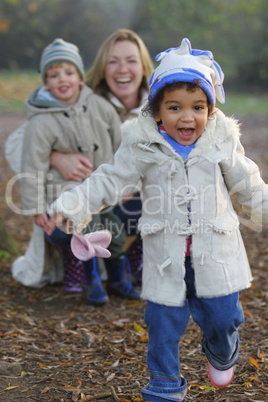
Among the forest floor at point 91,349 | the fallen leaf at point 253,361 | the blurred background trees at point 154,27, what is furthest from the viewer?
the blurred background trees at point 154,27

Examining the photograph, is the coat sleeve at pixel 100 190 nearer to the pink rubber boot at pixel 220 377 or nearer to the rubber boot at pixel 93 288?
the pink rubber boot at pixel 220 377

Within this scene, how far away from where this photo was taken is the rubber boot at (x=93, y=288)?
4.42m

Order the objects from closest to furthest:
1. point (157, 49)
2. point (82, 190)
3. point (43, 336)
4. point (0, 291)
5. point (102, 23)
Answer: point (82, 190), point (43, 336), point (0, 291), point (157, 49), point (102, 23)

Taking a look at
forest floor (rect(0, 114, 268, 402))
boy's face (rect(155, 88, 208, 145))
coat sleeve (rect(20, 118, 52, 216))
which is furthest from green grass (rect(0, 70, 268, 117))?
boy's face (rect(155, 88, 208, 145))

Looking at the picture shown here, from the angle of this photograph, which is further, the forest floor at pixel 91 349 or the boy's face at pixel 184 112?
the forest floor at pixel 91 349

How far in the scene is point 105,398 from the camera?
117 inches

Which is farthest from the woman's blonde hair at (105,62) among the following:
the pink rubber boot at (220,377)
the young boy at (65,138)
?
the pink rubber boot at (220,377)

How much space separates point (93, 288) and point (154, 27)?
69.7 feet

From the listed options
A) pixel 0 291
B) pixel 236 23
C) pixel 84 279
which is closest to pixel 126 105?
pixel 84 279

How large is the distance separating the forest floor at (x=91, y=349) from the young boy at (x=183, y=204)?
41 cm

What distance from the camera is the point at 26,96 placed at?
2394cm

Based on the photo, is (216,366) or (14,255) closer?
(216,366)

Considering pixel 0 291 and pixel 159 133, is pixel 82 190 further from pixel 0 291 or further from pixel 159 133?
pixel 0 291

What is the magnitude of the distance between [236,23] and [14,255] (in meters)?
21.6
